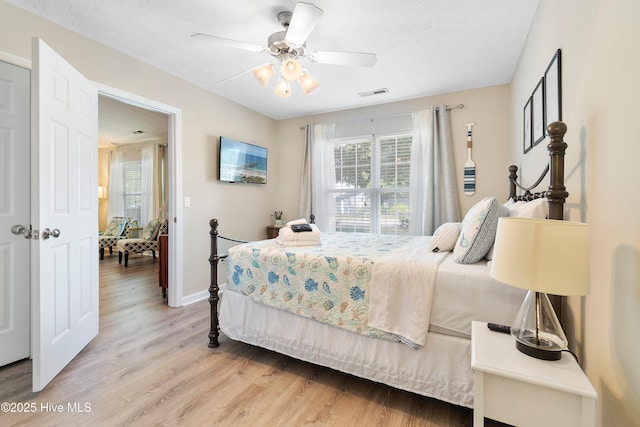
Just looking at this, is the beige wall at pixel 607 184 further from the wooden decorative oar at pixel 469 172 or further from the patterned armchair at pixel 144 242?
the patterned armchair at pixel 144 242

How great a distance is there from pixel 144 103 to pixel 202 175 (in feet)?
3.17

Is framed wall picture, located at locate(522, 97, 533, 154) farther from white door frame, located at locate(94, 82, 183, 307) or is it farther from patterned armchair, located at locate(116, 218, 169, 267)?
patterned armchair, located at locate(116, 218, 169, 267)

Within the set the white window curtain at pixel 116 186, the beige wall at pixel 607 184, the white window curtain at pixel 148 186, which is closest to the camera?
the beige wall at pixel 607 184

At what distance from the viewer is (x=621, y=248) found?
35.9 inches

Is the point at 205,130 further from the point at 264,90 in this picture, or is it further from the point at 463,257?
the point at 463,257

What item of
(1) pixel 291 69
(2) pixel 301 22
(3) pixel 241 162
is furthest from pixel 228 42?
(3) pixel 241 162

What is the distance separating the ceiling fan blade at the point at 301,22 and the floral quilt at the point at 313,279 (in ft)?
4.83

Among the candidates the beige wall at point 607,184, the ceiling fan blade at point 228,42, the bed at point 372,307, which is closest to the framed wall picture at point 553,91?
the beige wall at point 607,184

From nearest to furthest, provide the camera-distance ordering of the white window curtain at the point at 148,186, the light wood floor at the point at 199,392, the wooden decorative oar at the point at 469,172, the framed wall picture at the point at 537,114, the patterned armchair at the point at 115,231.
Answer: the light wood floor at the point at 199,392 < the framed wall picture at the point at 537,114 < the wooden decorative oar at the point at 469,172 < the patterned armchair at the point at 115,231 < the white window curtain at the point at 148,186

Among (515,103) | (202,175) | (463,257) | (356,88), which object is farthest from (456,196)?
(202,175)

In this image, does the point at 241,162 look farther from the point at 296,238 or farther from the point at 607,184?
the point at 607,184

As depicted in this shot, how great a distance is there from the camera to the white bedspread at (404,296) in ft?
5.17

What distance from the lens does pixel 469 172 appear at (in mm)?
3566

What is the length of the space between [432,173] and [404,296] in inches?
96.8
